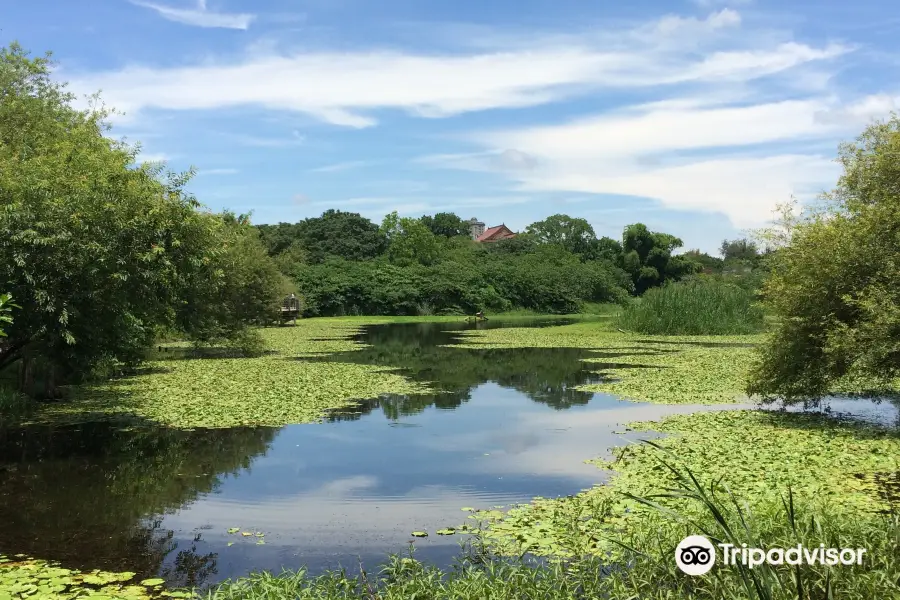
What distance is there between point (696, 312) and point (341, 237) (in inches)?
1934

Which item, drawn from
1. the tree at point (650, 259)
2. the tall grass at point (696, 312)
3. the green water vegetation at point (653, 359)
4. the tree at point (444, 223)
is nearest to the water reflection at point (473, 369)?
the green water vegetation at point (653, 359)

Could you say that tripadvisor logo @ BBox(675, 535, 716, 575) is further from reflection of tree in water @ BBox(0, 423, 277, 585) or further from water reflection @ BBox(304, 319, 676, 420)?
water reflection @ BBox(304, 319, 676, 420)

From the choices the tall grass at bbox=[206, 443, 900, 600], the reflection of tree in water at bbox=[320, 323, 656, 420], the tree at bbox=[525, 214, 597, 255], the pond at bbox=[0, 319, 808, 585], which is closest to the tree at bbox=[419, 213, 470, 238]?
the tree at bbox=[525, 214, 597, 255]

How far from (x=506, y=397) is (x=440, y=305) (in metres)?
48.5

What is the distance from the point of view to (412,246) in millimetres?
77375

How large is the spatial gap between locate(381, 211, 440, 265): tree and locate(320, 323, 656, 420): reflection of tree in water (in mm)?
39053

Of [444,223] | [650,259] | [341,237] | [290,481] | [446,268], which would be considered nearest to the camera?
[290,481]

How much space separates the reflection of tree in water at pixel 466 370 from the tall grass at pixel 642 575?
874 centimetres

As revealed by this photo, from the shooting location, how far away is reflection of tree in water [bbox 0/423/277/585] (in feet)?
24.2

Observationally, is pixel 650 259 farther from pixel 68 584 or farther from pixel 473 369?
pixel 68 584

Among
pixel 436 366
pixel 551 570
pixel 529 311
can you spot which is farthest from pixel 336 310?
pixel 551 570

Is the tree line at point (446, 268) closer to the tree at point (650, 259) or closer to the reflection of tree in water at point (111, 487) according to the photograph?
the tree at point (650, 259)

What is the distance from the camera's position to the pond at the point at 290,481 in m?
7.61

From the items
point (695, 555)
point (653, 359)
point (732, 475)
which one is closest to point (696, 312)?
point (653, 359)
